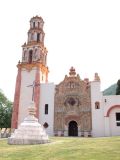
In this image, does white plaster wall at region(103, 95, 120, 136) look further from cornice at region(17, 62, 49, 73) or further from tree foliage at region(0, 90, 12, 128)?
tree foliage at region(0, 90, 12, 128)

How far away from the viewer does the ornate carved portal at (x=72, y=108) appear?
28.5 metres

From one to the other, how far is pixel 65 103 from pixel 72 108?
49.1 inches

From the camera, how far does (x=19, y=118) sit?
100 ft

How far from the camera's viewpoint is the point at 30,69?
32500mm

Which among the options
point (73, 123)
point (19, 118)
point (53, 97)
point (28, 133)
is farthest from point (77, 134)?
point (28, 133)

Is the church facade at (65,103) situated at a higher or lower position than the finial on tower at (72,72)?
lower

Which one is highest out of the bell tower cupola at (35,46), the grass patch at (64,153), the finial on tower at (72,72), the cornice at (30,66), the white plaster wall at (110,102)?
the bell tower cupola at (35,46)

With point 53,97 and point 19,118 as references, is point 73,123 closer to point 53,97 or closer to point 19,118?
point 53,97

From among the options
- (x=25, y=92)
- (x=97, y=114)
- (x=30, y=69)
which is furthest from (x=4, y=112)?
(x=97, y=114)

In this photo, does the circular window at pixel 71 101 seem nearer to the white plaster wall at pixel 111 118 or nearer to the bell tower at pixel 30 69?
the white plaster wall at pixel 111 118

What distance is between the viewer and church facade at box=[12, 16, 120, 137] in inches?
1093

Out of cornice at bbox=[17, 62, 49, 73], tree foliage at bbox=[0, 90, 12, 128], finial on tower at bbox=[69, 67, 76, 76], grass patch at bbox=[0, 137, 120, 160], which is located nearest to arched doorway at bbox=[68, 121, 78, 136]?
finial on tower at bbox=[69, 67, 76, 76]

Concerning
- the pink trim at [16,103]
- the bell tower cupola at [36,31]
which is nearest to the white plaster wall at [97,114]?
the pink trim at [16,103]

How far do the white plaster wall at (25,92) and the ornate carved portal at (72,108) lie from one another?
161 inches
